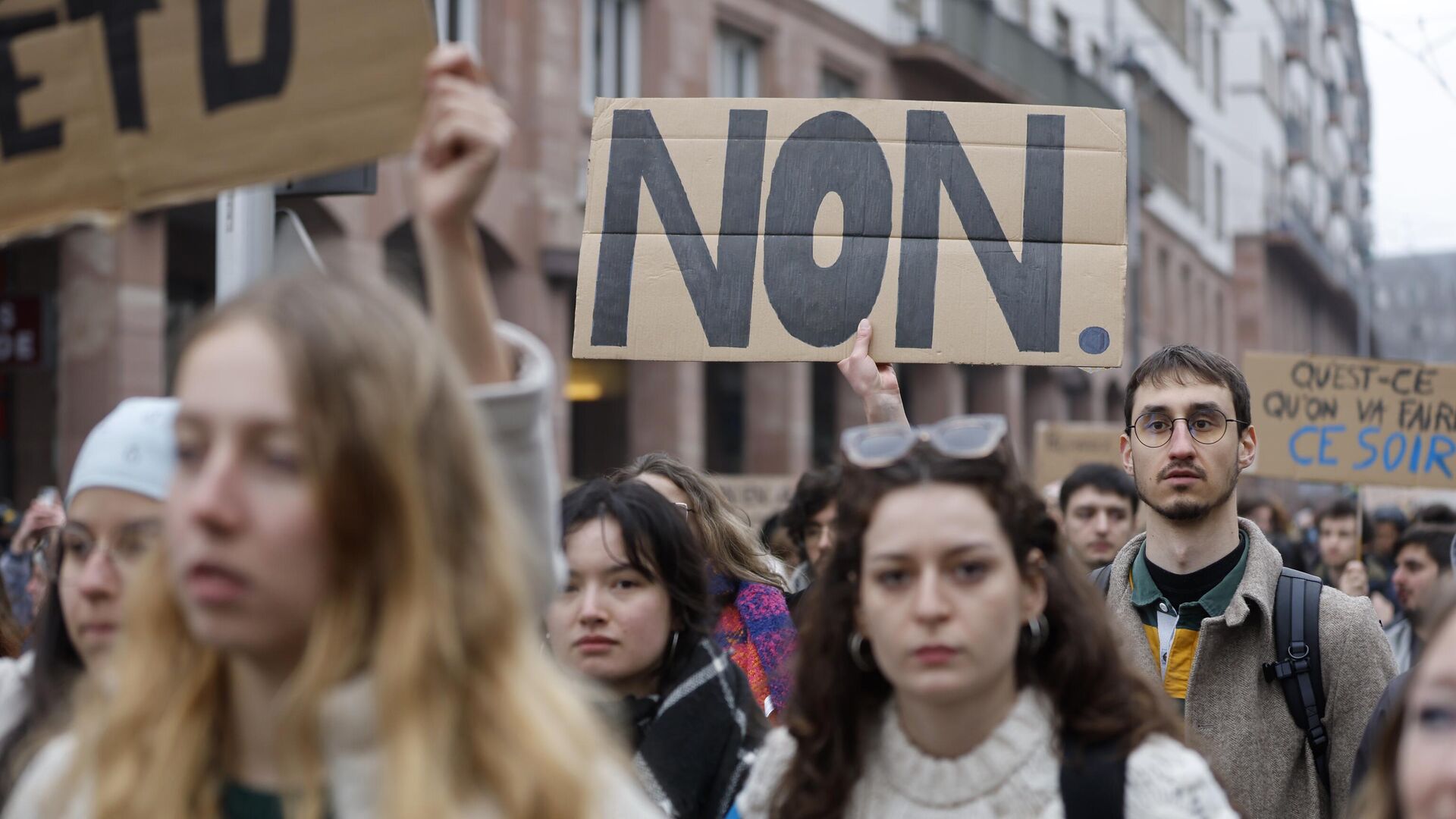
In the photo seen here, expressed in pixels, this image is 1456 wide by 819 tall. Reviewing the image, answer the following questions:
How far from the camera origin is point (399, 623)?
204cm

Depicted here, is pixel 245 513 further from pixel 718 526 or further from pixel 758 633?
pixel 718 526

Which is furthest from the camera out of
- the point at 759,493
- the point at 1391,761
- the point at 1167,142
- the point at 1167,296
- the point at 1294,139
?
the point at 1294,139

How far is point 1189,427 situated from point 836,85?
1860 centimetres

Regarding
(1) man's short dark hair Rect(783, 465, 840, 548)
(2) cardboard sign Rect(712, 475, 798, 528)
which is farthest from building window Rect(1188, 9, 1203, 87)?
(1) man's short dark hair Rect(783, 465, 840, 548)

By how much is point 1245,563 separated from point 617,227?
2.01 m

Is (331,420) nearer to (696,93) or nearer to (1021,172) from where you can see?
(1021,172)

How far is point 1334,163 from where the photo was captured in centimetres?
7606

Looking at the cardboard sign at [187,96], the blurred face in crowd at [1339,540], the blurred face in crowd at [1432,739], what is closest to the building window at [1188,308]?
the blurred face in crowd at [1339,540]

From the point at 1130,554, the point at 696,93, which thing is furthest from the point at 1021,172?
the point at 696,93

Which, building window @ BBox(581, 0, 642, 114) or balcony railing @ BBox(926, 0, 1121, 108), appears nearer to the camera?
building window @ BBox(581, 0, 642, 114)

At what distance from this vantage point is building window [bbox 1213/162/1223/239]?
47031 millimetres

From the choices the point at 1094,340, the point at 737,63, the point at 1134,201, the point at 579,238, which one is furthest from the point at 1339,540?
the point at 1134,201

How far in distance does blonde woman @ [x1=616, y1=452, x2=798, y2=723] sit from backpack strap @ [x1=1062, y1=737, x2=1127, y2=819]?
5.71 feet

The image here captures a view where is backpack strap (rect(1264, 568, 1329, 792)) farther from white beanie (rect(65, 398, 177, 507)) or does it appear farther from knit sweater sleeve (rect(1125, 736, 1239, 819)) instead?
white beanie (rect(65, 398, 177, 507))
